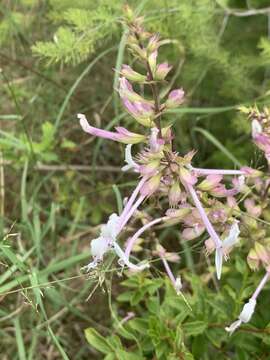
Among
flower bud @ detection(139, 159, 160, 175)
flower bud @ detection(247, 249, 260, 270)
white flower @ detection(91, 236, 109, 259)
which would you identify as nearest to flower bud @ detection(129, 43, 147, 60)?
flower bud @ detection(139, 159, 160, 175)

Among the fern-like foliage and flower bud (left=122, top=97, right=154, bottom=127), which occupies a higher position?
flower bud (left=122, top=97, right=154, bottom=127)

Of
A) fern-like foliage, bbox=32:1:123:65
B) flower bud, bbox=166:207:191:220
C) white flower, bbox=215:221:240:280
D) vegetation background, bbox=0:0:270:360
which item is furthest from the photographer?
fern-like foliage, bbox=32:1:123:65

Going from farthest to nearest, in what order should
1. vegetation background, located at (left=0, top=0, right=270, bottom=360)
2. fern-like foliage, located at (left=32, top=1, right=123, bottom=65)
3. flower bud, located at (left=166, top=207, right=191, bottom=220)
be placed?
fern-like foliage, located at (left=32, top=1, right=123, bottom=65), vegetation background, located at (left=0, top=0, right=270, bottom=360), flower bud, located at (left=166, top=207, right=191, bottom=220)

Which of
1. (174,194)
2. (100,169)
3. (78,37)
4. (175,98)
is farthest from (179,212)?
(100,169)

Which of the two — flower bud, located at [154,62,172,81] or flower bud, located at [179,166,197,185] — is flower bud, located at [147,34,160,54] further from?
flower bud, located at [179,166,197,185]

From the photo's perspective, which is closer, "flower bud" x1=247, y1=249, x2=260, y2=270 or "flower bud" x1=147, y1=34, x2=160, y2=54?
"flower bud" x1=147, y1=34, x2=160, y2=54

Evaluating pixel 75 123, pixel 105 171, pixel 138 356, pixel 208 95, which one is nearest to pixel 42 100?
pixel 75 123
